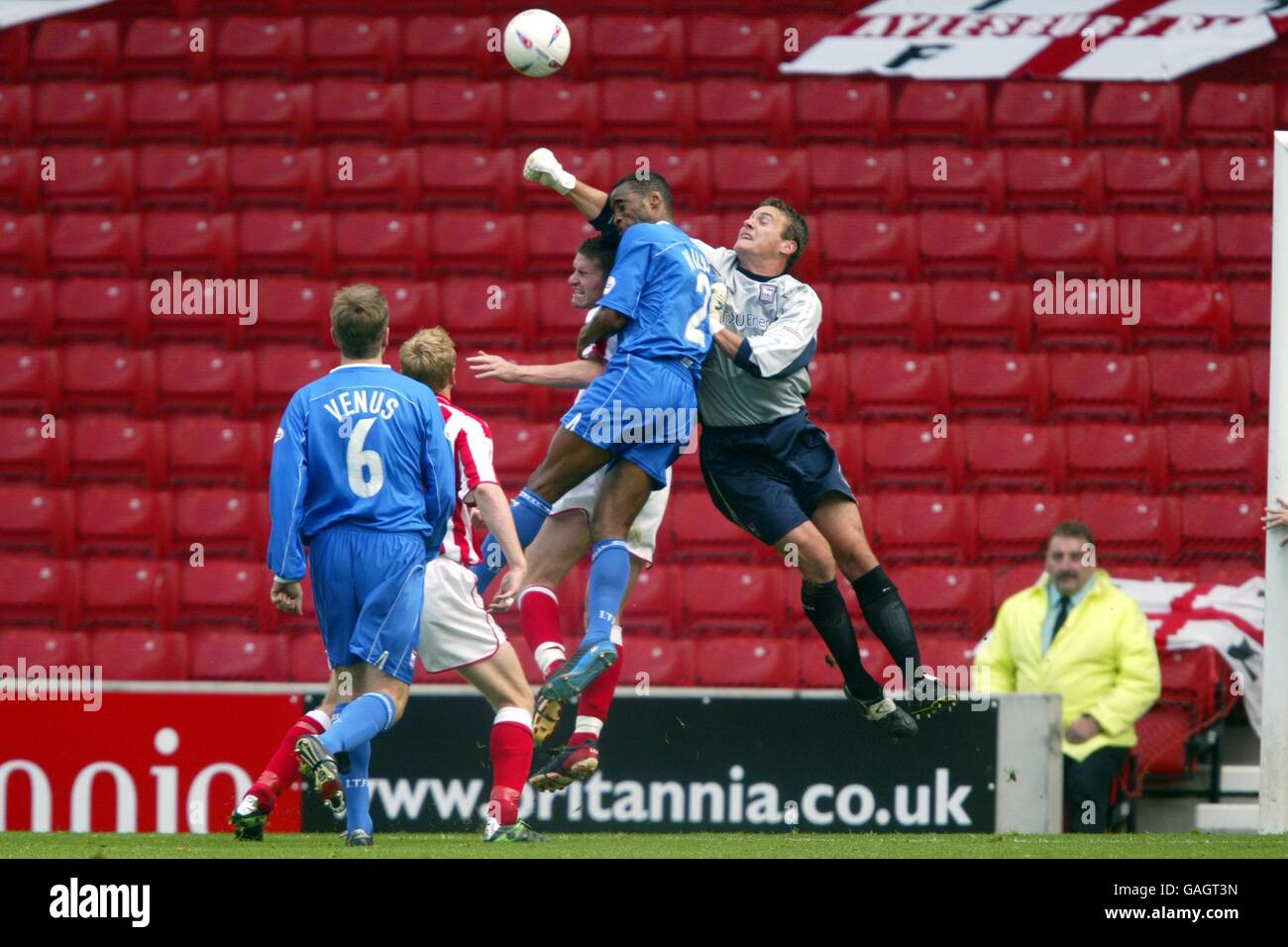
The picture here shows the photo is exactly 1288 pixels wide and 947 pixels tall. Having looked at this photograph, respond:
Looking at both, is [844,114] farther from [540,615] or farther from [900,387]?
[540,615]

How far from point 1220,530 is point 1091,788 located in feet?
7.76

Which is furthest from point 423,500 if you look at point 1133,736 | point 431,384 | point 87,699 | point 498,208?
point 498,208

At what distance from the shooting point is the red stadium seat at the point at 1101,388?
1036 centimetres

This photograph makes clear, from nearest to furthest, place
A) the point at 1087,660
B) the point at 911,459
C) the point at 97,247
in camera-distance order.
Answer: the point at 1087,660 < the point at 911,459 < the point at 97,247

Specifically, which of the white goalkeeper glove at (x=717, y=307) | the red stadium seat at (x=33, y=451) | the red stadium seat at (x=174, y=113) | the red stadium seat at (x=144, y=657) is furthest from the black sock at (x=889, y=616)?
the red stadium seat at (x=174, y=113)

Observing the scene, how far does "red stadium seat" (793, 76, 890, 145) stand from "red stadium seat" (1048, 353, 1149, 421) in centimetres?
188

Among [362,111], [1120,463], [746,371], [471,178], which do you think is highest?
[362,111]

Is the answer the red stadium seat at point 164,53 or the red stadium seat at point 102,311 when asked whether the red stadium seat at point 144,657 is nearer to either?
the red stadium seat at point 102,311

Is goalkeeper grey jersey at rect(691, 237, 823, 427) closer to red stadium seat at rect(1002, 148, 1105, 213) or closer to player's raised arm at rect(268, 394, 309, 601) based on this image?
player's raised arm at rect(268, 394, 309, 601)

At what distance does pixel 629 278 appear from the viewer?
627 cm

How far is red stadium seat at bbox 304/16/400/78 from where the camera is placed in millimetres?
11445

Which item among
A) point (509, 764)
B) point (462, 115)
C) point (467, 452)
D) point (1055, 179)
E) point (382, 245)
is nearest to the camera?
point (467, 452)

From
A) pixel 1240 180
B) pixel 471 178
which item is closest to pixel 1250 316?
pixel 1240 180

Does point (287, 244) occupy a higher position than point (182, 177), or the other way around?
point (182, 177)
